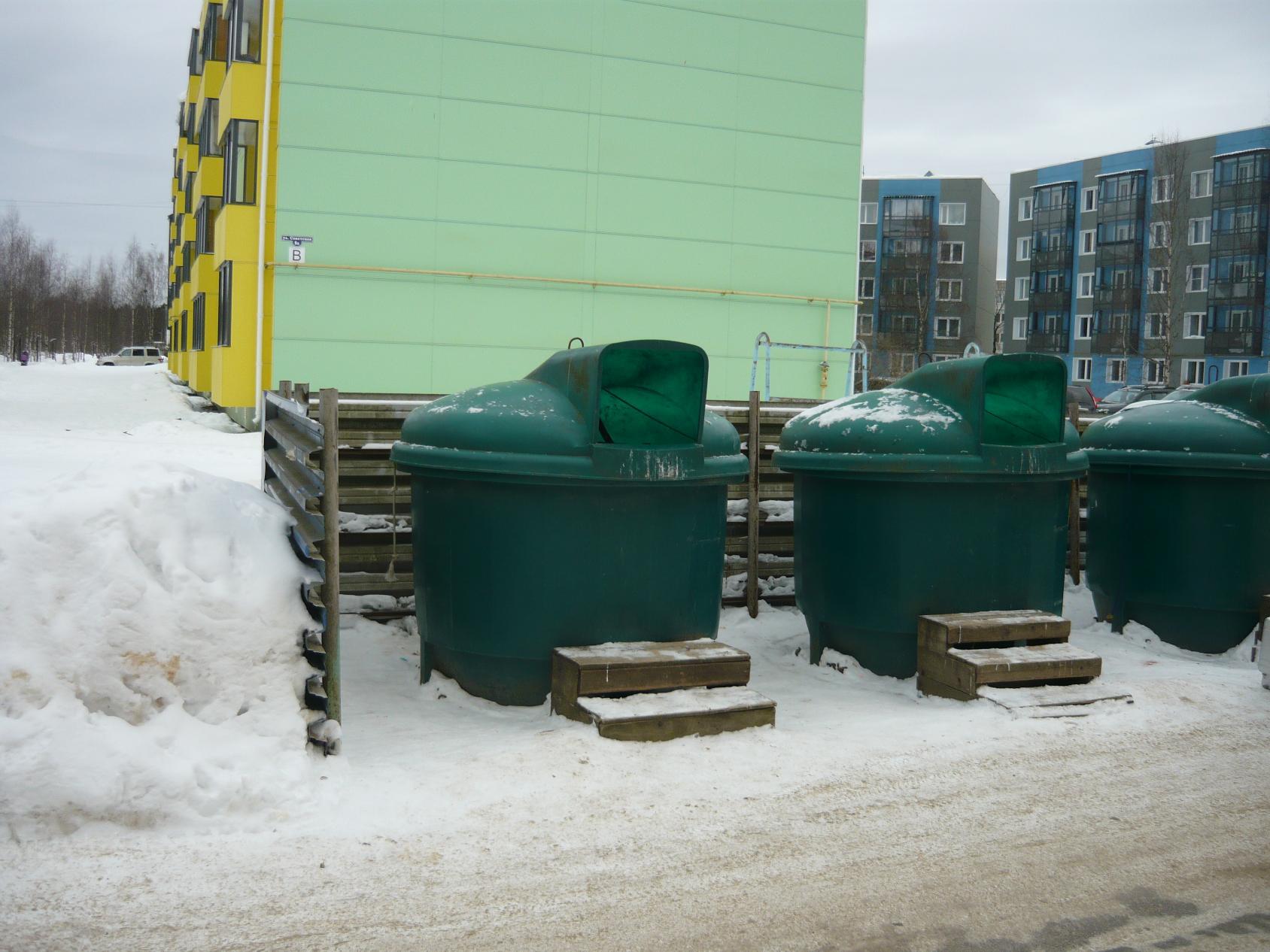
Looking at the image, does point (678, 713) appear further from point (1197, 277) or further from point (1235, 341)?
point (1197, 277)

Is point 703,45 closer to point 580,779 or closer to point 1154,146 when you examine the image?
point 580,779

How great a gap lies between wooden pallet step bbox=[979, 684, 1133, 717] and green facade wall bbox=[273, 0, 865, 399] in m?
14.7

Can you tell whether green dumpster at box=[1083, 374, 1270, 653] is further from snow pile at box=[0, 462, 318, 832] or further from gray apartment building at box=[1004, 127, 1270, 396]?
gray apartment building at box=[1004, 127, 1270, 396]

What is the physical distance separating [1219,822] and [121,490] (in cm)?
460

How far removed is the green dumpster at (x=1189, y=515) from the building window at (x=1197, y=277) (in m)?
59.3

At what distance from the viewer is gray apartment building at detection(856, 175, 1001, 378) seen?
72.5m

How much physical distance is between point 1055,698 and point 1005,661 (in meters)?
0.30

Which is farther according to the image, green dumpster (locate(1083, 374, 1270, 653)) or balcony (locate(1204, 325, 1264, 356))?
balcony (locate(1204, 325, 1264, 356))

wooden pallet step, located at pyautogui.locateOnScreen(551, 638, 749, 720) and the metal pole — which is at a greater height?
the metal pole

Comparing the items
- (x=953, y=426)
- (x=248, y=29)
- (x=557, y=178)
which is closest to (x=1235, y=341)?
(x=557, y=178)

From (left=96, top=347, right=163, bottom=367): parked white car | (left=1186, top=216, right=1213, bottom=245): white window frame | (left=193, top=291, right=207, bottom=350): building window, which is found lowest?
Result: (left=96, top=347, right=163, bottom=367): parked white car

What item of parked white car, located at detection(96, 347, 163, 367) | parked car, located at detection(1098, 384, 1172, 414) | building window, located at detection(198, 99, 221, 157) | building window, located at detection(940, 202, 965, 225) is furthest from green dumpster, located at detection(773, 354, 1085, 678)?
parked white car, located at detection(96, 347, 163, 367)

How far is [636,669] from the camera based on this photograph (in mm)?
5340

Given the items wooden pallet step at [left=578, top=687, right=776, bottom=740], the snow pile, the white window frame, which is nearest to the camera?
the snow pile
